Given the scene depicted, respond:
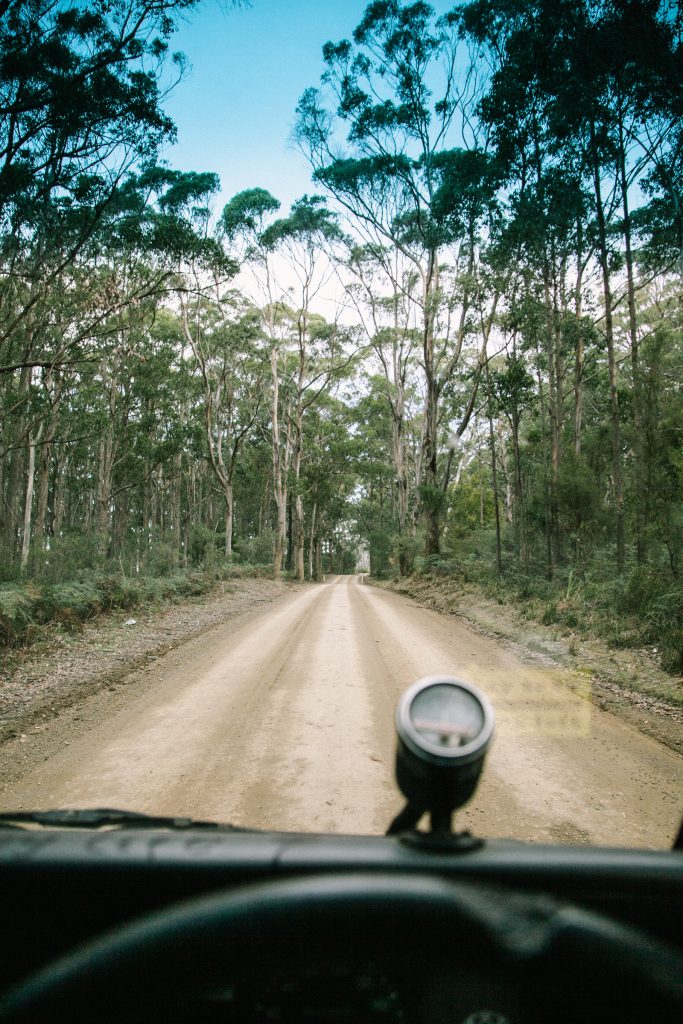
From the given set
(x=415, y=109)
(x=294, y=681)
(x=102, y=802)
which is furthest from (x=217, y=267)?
(x=102, y=802)

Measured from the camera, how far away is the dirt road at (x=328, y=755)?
10.7 feet

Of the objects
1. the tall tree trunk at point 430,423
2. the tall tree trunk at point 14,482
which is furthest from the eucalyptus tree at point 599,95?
the tall tree trunk at point 14,482

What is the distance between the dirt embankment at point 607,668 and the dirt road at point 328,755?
26 centimetres

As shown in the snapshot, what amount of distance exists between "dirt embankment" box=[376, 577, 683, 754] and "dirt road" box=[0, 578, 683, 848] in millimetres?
259

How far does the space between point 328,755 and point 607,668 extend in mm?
4793

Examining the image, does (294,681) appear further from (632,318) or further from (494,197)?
(494,197)

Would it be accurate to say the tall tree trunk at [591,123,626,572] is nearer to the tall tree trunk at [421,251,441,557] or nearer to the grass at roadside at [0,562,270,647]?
the tall tree trunk at [421,251,441,557]

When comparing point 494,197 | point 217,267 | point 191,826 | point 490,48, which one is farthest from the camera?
point 217,267

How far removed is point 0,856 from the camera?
3.08 feet

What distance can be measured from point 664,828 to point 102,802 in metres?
3.41

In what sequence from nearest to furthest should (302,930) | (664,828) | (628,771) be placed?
1. (302,930)
2. (664,828)
3. (628,771)

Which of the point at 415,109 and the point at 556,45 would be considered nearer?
the point at 556,45

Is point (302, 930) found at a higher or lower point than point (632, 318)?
lower

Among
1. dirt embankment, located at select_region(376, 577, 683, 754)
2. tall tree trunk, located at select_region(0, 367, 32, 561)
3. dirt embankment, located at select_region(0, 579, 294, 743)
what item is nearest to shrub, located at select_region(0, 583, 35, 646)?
dirt embankment, located at select_region(0, 579, 294, 743)
